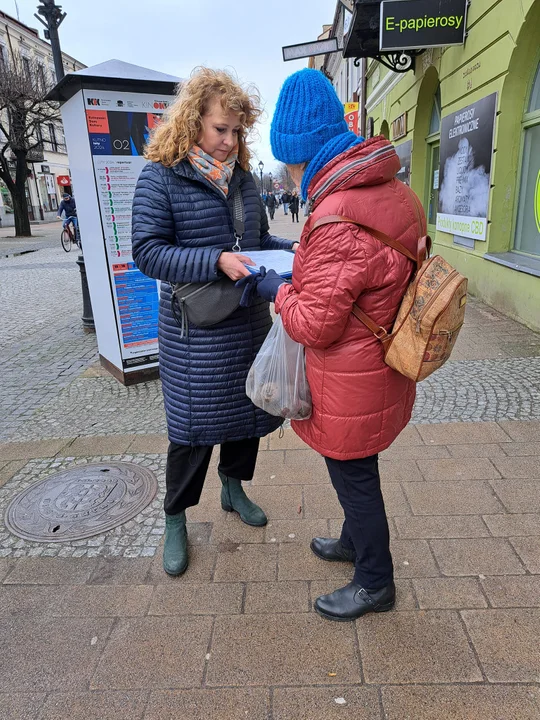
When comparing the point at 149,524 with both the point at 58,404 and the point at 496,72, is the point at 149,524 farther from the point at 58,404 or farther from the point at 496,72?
the point at 496,72

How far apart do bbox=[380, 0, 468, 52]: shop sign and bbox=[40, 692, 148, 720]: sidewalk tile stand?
8168mm

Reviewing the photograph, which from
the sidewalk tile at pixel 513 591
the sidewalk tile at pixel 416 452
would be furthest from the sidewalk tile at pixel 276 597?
the sidewalk tile at pixel 416 452

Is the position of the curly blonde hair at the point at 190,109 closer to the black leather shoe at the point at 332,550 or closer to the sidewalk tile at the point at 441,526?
the black leather shoe at the point at 332,550

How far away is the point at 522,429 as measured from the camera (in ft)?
12.0

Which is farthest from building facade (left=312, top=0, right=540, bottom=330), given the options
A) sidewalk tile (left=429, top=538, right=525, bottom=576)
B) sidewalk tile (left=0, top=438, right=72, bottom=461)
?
sidewalk tile (left=0, top=438, right=72, bottom=461)

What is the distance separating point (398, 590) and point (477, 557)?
0.44 metres

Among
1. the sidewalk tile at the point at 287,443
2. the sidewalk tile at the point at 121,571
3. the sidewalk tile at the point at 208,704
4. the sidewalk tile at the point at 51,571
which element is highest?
the sidewalk tile at the point at 208,704

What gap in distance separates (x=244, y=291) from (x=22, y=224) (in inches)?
1057

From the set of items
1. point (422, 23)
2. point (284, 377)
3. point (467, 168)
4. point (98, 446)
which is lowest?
point (98, 446)

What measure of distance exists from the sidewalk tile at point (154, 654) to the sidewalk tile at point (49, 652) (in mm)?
56

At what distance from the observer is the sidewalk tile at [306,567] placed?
2.39 m

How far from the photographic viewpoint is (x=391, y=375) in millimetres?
1863

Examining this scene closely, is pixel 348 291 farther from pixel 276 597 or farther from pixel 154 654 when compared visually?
pixel 154 654

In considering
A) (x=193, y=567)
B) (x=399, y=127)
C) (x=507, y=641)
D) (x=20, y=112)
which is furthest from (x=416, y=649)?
(x=20, y=112)
